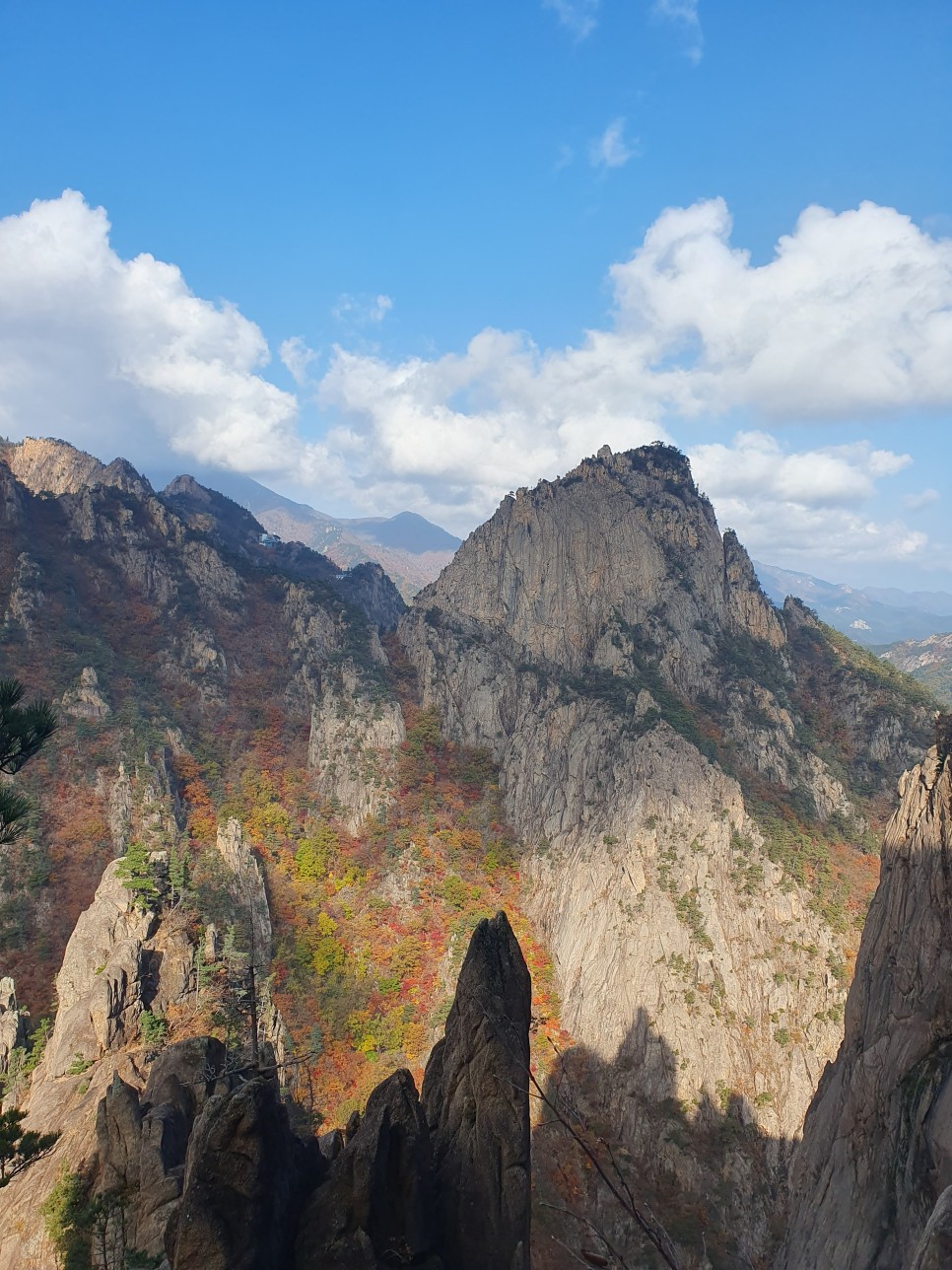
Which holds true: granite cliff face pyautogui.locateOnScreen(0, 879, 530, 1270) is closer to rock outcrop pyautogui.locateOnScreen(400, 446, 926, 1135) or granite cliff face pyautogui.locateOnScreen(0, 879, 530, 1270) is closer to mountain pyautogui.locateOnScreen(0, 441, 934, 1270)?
mountain pyautogui.locateOnScreen(0, 441, 934, 1270)

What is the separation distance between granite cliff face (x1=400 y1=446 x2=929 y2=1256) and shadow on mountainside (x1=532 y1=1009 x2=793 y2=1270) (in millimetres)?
447

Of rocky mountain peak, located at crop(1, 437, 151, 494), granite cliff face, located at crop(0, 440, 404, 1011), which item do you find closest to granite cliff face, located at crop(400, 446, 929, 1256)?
granite cliff face, located at crop(0, 440, 404, 1011)

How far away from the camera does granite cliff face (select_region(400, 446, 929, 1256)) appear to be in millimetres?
49125

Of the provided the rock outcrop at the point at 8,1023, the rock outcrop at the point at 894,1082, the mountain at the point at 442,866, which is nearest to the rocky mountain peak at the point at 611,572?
the mountain at the point at 442,866

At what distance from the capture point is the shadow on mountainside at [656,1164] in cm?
3659

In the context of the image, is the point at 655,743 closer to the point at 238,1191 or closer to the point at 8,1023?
the point at 8,1023

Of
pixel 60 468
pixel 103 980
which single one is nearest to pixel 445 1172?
pixel 103 980

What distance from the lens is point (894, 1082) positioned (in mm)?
17109

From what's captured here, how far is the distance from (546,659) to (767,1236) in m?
59.1

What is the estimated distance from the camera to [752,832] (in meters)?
60.5

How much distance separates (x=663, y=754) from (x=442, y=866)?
2478 cm

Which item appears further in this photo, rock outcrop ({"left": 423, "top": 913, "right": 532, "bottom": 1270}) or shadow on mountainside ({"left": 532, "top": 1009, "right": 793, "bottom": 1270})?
shadow on mountainside ({"left": 532, "top": 1009, "right": 793, "bottom": 1270})

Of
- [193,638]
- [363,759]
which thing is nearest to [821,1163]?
[363,759]

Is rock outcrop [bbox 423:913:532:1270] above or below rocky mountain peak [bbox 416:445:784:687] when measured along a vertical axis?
below
